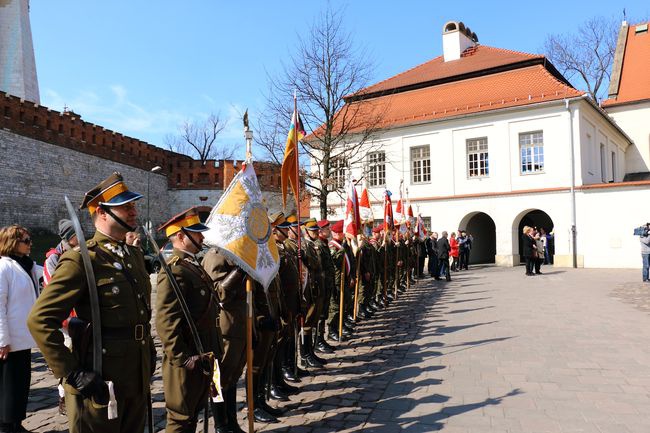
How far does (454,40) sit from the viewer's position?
115ft

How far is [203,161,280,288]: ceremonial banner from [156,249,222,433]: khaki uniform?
0.63 m

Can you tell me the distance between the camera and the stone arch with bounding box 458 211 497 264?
3061 centimetres

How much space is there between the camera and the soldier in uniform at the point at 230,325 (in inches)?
172

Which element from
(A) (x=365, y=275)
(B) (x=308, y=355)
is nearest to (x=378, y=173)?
(A) (x=365, y=275)

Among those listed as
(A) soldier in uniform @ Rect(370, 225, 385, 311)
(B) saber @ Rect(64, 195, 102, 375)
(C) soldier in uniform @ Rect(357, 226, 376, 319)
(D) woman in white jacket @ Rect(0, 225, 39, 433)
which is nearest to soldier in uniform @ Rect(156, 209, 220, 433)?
(B) saber @ Rect(64, 195, 102, 375)

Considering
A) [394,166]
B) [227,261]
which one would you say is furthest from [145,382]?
[394,166]

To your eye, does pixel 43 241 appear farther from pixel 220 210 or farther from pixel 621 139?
pixel 621 139

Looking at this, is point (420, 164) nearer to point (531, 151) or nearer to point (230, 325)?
point (531, 151)

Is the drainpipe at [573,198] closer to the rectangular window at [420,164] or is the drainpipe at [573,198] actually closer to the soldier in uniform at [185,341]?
the rectangular window at [420,164]

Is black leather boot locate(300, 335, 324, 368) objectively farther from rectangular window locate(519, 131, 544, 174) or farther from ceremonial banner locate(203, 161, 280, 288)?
rectangular window locate(519, 131, 544, 174)

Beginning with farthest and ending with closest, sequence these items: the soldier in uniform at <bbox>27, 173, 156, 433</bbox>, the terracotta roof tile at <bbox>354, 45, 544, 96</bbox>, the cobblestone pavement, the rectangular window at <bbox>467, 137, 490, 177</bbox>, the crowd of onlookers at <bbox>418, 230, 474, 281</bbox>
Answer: the terracotta roof tile at <bbox>354, 45, 544, 96</bbox> < the rectangular window at <bbox>467, 137, 490, 177</bbox> < the crowd of onlookers at <bbox>418, 230, 474, 281</bbox> < the cobblestone pavement < the soldier in uniform at <bbox>27, 173, 156, 433</bbox>

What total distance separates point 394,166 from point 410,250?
1327 cm

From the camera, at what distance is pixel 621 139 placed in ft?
115

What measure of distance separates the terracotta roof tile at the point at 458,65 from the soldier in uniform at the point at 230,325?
27.6 meters
